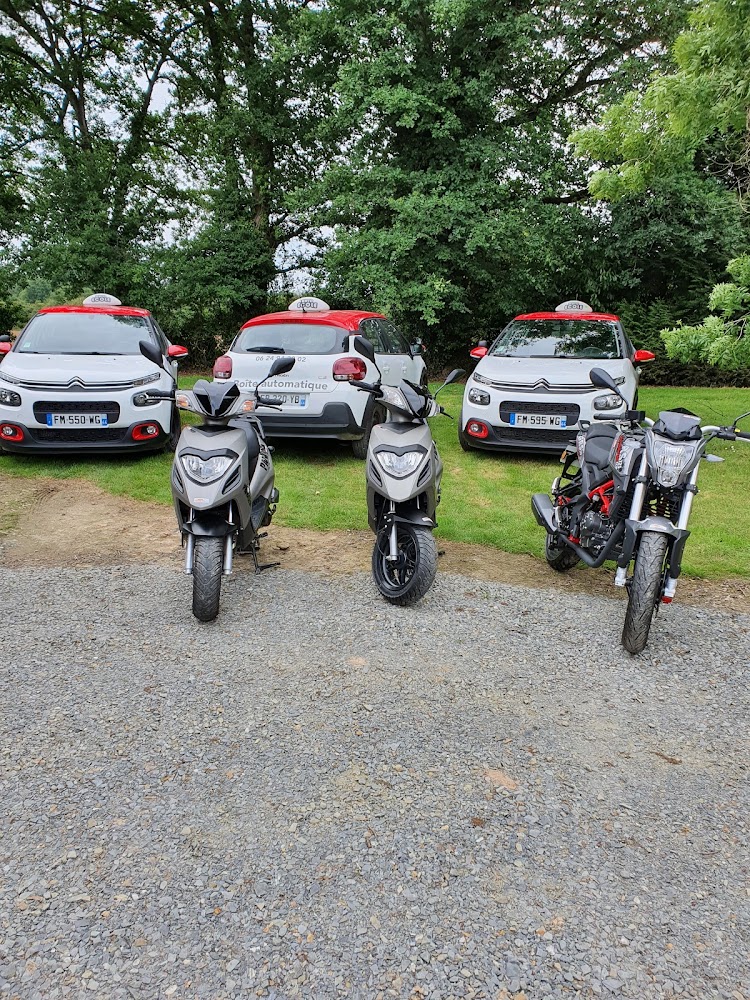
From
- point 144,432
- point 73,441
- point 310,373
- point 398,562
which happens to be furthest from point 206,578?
point 73,441

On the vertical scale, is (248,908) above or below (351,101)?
below

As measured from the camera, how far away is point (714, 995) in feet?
6.44

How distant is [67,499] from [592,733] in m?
5.62

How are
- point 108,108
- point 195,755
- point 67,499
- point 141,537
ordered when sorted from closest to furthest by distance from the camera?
point 195,755, point 141,537, point 67,499, point 108,108

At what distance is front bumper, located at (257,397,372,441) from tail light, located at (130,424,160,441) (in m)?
1.21

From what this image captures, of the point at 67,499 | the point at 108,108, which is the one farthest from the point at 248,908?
the point at 108,108

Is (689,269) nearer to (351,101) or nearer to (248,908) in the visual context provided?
(351,101)

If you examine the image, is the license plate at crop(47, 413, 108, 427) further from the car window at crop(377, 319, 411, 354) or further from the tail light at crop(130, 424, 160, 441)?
the car window at crop(377, 319, 411, 354)

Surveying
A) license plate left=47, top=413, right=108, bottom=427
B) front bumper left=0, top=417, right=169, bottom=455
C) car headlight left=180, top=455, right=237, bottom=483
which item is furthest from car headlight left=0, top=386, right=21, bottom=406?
car headlight left=180, top=455, right=237, bottom=483

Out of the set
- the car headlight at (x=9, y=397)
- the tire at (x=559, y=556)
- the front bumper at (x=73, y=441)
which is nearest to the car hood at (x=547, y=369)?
the tire at (x=559, y=556)

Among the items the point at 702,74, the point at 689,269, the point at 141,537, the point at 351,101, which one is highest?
the point at 351,101

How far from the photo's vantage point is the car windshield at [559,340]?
8.86m

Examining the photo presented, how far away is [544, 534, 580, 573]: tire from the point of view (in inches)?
207

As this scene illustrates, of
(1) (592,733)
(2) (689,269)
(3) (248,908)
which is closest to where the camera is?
(3) (248,908)
